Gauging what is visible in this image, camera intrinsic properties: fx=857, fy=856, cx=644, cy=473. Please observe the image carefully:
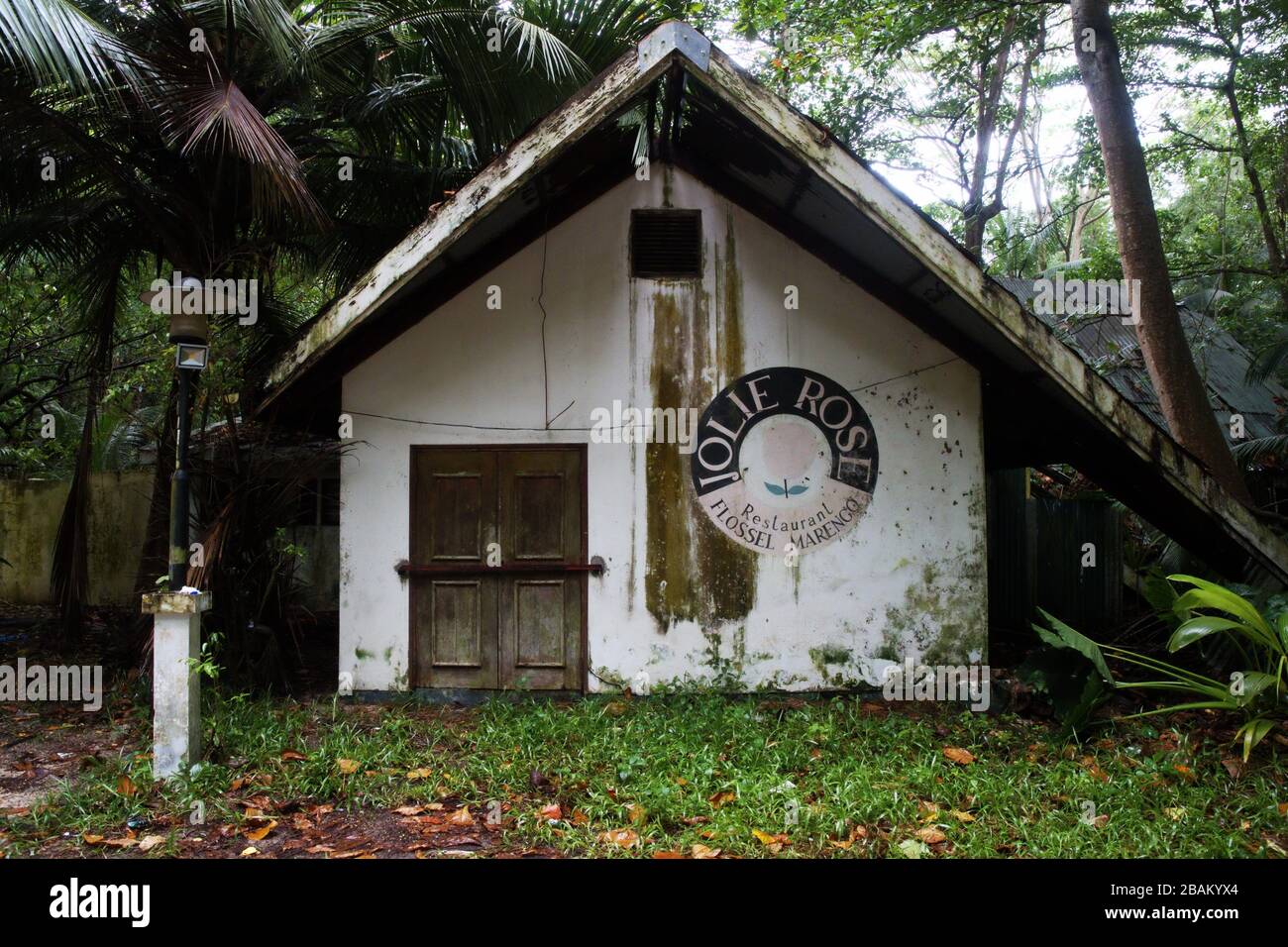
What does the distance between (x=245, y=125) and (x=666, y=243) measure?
10.4 feet

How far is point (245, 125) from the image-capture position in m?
5.83

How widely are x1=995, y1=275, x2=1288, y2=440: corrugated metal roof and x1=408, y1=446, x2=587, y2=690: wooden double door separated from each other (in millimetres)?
7471

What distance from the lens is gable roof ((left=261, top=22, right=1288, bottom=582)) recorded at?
5664 mm

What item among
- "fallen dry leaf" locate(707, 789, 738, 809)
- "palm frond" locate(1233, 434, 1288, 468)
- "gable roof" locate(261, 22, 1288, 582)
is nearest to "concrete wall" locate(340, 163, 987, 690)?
"gable roof" locate(261, 22, 1288, 582)

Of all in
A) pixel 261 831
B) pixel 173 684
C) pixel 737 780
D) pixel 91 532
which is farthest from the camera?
pixel 91 532

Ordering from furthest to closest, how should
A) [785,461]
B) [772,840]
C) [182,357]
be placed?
[785,461] < [182,357] < [772,840]

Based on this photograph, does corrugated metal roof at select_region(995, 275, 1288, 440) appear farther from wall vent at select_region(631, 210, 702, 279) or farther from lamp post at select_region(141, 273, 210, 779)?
lamp post at select_region(141, 273, 210, 779)

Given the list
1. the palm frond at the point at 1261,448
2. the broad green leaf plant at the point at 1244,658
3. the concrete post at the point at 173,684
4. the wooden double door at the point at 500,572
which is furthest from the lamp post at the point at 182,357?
the palm frond at the point at 1261,448

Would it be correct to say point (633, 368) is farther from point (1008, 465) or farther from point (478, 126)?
point (1008, 465)

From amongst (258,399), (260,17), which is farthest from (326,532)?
(260,17)

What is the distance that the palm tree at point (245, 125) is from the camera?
19.9 ft

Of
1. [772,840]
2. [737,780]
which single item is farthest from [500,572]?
[772,840]

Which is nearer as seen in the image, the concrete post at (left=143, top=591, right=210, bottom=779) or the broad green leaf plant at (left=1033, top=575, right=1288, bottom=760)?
the concrete post at (left=143, top=591, right=210, bottom=779)

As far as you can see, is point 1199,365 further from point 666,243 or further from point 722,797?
point 722,797
